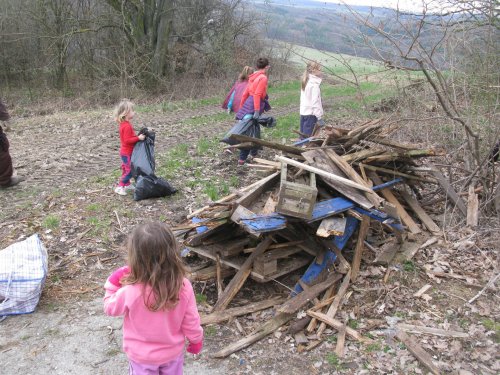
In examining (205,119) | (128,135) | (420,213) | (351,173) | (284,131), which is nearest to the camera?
(351,173)

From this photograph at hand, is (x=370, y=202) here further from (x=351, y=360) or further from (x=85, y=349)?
(x=85, y=349)

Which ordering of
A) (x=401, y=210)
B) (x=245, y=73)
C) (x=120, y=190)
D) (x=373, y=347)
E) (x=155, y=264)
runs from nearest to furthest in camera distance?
1. (x=155, y=264)
2. (x=373, y=347)
3. (x=401, y=210)
4. (x=120, y=190)
5. (x=245, y=73)

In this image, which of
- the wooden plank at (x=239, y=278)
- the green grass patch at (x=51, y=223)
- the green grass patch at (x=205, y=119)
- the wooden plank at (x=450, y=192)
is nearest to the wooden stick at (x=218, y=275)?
the wooden plank at (x=239, y=278)

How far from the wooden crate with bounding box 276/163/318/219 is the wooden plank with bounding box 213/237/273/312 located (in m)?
0.49

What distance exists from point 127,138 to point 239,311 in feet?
11.9

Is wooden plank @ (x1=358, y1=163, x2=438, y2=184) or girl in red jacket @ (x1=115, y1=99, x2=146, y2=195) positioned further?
girl in red jacket @ (x1=115, y1=99, x2=146, y2=195)

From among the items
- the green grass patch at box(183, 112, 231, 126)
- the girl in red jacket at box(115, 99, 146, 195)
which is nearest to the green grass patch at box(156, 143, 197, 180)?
the girl in red jacket at box(115, 99, 146, 195)

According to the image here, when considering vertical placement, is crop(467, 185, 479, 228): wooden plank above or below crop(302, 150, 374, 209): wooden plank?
→ below

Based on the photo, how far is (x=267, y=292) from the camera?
16.6 ft

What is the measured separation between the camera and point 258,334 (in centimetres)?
426

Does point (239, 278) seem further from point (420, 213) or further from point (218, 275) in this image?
point (420, 213)

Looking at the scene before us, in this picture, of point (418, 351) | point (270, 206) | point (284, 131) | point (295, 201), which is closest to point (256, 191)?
point (270, 206)

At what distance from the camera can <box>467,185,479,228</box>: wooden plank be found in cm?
602

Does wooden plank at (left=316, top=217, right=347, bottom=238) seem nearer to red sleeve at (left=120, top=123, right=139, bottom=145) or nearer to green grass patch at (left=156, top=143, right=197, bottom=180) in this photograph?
red sleeve at (left=120, top=123, right=139, bottom=145)
